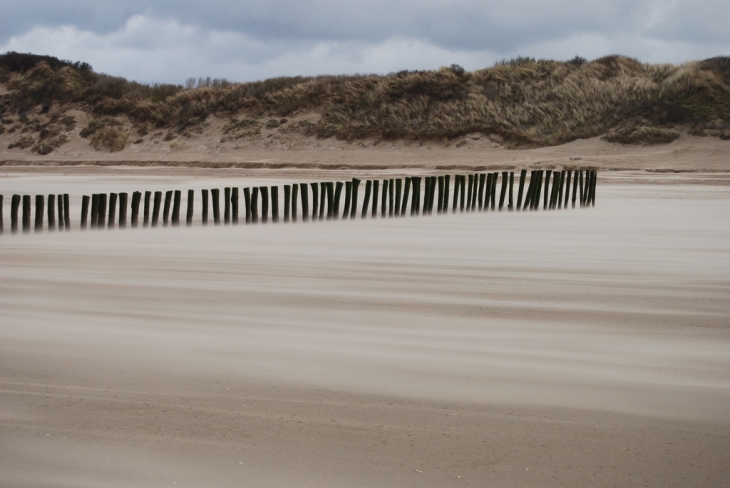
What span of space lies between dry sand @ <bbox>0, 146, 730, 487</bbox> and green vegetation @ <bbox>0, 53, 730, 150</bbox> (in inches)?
976

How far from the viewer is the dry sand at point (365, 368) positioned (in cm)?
334

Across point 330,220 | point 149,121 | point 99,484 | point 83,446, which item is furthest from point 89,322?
point 149,121

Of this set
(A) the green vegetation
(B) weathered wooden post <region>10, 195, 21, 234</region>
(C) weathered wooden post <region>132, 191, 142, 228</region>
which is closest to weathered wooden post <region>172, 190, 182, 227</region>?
(C) weathered wooden post <region>132, 191, 142, 228</region>

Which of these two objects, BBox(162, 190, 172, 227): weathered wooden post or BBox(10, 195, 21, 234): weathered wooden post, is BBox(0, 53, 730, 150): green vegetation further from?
BBox(10, 195, 21, 234): weathered wooden post

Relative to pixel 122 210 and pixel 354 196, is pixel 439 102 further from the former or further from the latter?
pixel 122 210

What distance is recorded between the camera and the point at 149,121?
40.8 meters

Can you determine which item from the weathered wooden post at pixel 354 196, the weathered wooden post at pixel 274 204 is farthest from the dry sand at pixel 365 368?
the weathered wooden post at pixel 354 196

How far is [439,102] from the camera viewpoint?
37.5 m

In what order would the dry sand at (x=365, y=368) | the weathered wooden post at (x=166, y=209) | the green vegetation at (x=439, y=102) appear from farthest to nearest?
the green vegetation at (x=439, y=102)
the weathered wooden post at (x=166, y=209)
the dry sand at (x=365, y=368)

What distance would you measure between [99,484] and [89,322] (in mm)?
2640

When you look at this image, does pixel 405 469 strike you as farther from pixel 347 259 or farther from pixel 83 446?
pixel 347 259

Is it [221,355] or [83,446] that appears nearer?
[83,446]

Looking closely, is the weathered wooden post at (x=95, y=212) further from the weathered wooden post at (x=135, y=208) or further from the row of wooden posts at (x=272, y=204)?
the weathered wooden post at (x=135, y=208)

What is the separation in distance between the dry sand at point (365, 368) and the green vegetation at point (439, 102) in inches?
976
